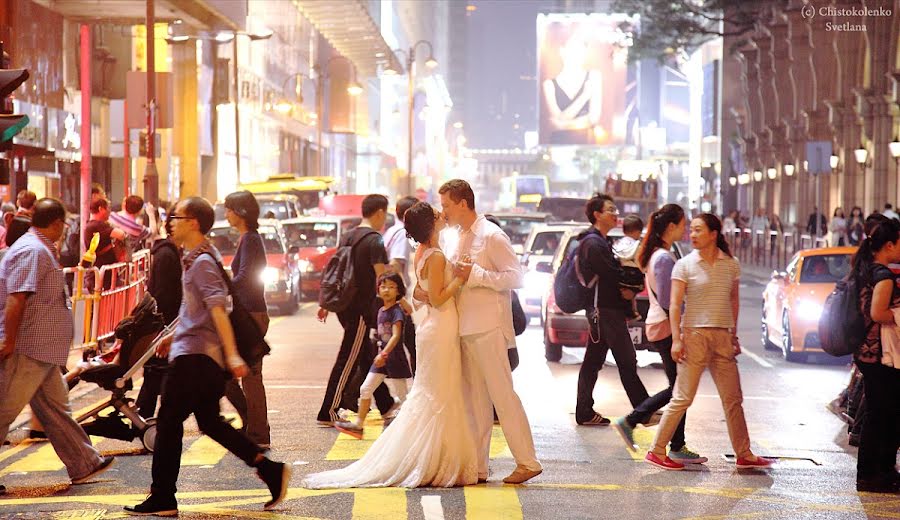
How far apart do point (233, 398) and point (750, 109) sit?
205ft

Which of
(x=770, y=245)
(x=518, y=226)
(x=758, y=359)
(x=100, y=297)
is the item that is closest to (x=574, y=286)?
(x=758, y=359)

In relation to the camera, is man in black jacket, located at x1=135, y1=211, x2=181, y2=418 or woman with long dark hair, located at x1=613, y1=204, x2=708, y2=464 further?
woman with long dark hair, located at x1=613, y1=204, x2=708, y2=464

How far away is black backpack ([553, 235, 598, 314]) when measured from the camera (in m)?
12.2

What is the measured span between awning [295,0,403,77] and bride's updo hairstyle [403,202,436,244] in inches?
2463

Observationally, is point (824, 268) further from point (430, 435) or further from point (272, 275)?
point (430, 435)

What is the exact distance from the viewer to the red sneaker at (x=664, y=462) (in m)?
10.1

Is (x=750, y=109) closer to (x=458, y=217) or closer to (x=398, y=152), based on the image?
(x=458, y=217)

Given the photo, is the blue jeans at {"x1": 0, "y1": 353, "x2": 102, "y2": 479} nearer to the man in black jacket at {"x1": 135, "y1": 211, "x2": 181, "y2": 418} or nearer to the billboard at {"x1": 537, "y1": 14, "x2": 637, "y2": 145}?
the man in black jacket at {"x1": 135, "y1": 211, "x2": 181, "y2": 418}

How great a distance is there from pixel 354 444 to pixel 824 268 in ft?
30.4

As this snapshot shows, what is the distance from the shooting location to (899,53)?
42.1 metres

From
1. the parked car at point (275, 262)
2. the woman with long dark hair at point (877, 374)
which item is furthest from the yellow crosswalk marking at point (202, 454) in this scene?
the parked car at point (275, 262)

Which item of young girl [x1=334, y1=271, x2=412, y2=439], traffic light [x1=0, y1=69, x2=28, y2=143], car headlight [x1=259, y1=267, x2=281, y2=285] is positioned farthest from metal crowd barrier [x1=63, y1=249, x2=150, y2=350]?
car headlight [x1=259, y1=267, x2=281, y2=285]

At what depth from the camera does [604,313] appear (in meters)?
12.1

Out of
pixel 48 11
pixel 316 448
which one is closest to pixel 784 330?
pixel 316 448
